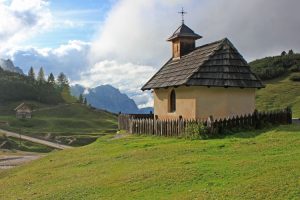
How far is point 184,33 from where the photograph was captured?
1252 inches

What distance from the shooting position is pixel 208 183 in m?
12.0

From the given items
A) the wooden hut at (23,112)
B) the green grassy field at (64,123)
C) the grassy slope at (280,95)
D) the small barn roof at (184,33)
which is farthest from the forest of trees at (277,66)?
the wooden hut at (23,112)

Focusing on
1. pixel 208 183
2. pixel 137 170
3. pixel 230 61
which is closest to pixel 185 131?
pixel 230 61

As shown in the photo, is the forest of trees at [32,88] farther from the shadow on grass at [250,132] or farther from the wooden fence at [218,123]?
the shadow on grass at [250,132]

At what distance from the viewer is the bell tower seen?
3153 centimetres

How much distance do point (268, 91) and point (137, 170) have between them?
50.9 m

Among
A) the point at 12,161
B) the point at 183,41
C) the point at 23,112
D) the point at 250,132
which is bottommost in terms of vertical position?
the point at 12,161

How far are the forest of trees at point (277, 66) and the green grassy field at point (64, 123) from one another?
29275mm

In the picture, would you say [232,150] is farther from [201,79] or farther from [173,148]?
[201,79]

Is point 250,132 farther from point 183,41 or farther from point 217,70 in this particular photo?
point 183,41

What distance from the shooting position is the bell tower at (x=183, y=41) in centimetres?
3153

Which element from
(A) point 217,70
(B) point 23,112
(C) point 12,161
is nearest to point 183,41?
(A) point 217,70

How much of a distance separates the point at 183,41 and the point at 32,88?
11245 cm

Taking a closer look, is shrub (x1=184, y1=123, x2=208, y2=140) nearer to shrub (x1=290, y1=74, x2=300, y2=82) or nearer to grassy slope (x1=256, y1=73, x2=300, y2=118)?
grassy slope (x1=256, y1=73, x2=300, y2=118)
